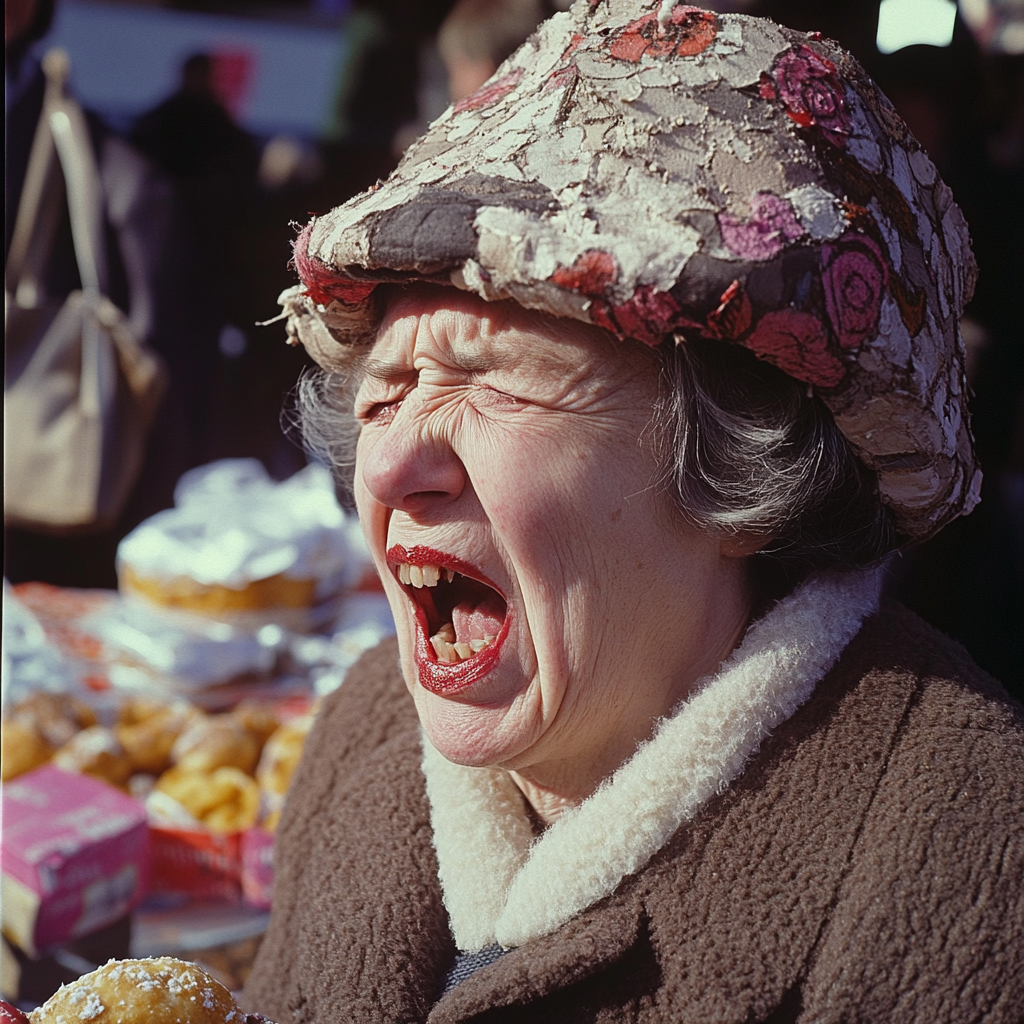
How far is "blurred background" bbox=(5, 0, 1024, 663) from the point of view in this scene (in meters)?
3.64

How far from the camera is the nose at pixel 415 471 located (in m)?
1.44

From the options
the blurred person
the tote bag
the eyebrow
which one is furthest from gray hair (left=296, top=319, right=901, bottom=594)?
the tote bag

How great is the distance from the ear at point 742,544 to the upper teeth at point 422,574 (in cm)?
39

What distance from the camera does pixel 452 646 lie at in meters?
1.56

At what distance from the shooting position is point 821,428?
4.58ft

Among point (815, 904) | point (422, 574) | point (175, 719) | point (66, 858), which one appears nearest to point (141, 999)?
point (422, 574)

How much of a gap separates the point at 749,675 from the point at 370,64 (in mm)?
4104

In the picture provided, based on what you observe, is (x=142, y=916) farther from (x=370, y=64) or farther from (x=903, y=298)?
(x=370, y=64)

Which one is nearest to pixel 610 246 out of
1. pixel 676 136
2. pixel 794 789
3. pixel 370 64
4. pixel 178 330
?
pixel 676 136

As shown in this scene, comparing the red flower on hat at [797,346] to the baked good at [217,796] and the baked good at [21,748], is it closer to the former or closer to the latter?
the baked good at [217,796]

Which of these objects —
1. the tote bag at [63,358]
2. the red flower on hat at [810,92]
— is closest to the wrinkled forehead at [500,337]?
the red flower on hat at [810,92]

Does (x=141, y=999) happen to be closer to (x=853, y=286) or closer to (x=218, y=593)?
(x=853, y=286)

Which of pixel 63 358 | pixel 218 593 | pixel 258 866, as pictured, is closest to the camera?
pixel 258 866

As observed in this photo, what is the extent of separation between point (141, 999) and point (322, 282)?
36.1 inches
